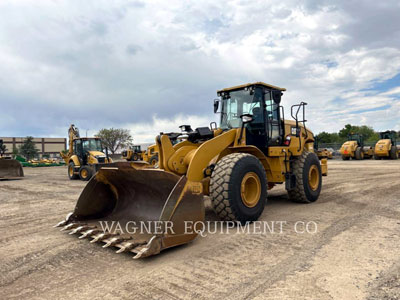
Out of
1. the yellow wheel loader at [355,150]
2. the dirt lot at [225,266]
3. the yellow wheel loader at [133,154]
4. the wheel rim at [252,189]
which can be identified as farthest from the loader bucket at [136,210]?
the yellow wheel loader at [355,150]

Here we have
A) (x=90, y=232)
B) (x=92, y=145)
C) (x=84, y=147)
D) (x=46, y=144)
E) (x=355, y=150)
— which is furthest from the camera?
(x=46, y=144)

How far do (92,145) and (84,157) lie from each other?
816 millimetres

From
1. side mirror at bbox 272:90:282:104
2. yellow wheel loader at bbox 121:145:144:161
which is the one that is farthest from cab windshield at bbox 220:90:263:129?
yellow wheel loader at bbox 121:145:144:161

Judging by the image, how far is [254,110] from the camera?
6055 mm

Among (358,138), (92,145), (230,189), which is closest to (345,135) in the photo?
(358,138)

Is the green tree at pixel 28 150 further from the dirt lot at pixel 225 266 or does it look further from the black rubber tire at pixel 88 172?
the dirt lot at pixel 225 266

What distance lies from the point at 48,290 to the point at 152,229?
166 cm

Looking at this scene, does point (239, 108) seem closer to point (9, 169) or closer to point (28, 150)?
point (9, 169)

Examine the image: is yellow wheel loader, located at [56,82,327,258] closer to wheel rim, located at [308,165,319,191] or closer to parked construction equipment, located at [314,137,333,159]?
wheel rim, located at [308,165,319,191]

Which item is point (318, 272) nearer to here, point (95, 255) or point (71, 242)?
point (95, 255)

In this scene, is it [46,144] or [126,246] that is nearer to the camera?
[126,246]

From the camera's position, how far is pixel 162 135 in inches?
195

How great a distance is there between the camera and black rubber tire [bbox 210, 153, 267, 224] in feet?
14.5

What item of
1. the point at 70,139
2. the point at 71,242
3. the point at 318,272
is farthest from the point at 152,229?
the point at 70,139
